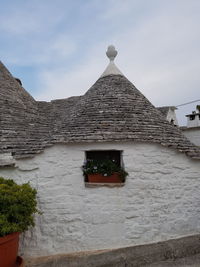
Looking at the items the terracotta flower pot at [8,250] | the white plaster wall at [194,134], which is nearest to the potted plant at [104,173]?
the terracotta flower pot at [8,250]

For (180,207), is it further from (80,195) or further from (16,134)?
(16,134)

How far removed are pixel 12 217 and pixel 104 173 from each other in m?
1.84

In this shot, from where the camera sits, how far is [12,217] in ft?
10.7

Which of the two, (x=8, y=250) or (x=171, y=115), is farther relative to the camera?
(x=171, y=115)

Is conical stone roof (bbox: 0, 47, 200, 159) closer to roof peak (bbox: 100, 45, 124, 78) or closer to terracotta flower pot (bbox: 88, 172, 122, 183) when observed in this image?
roof peak (bbox: 100, 45, 124, 78)

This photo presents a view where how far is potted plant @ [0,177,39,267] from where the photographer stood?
3064 mm

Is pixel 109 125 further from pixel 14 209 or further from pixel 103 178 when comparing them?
pixel 14 209

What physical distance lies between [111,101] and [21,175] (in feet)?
8.75

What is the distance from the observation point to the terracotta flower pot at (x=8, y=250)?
304cm

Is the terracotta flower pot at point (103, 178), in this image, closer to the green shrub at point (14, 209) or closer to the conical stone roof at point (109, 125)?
the conical stone roof at point (109, 125)

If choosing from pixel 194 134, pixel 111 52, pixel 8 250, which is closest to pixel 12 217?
pixel 8 250

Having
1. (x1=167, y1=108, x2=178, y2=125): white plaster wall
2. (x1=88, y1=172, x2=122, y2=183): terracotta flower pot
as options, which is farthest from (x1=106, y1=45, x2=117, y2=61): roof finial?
(x1=167, y1=108, x2=178, y2=125): white plaster wall

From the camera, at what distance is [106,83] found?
555 centimetres

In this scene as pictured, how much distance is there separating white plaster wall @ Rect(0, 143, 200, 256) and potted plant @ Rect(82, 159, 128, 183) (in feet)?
0.49
